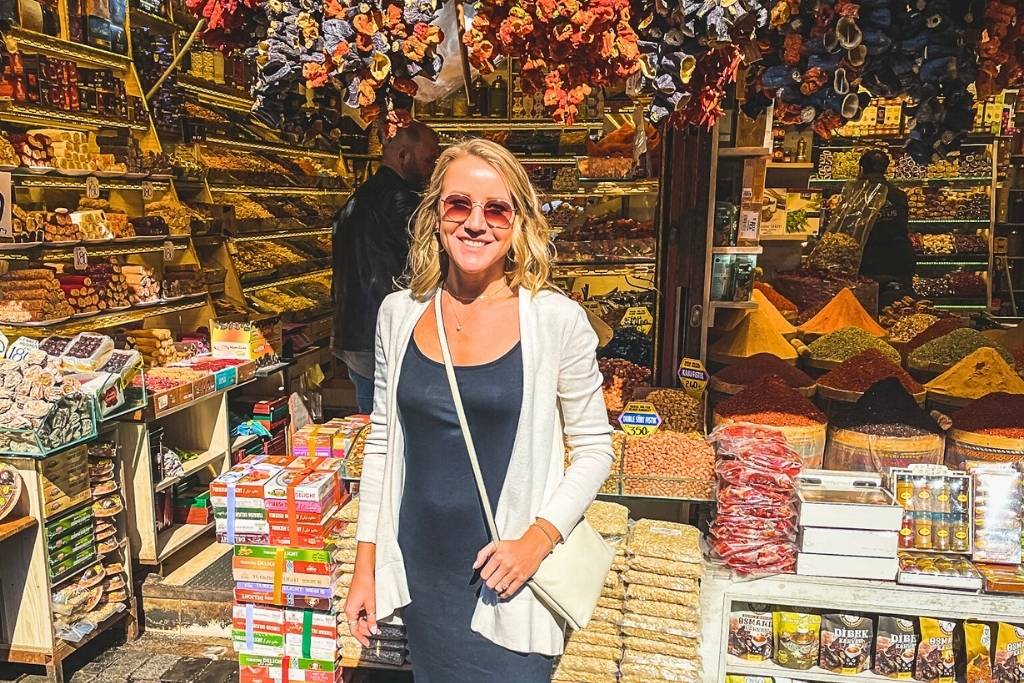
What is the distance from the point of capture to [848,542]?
2.12 m

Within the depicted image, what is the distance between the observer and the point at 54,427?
103 inches

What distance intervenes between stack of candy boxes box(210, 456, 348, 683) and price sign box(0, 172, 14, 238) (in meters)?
1.56

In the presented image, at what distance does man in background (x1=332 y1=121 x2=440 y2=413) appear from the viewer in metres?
2.66

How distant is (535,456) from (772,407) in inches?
51.0

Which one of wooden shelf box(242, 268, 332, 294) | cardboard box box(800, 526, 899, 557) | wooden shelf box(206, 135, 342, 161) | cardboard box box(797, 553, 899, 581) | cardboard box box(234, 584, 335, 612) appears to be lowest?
cardboard box box(234, 584, 335, 612)

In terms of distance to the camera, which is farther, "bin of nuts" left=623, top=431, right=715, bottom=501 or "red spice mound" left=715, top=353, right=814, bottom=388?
"red spice mound" left=715, top=353, right=814, bottom=388

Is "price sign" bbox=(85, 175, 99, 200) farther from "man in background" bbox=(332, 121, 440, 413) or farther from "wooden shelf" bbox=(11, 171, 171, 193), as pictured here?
"man in background" bbox=(332, 121, 440, 413)

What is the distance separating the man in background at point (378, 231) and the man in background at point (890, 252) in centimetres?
374

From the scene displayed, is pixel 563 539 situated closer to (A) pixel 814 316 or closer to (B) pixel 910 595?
(B) pixel 910 595

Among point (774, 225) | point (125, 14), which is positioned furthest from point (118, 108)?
point (774, 225)

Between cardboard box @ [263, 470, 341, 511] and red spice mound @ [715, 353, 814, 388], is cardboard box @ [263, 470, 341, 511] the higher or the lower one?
the lower one

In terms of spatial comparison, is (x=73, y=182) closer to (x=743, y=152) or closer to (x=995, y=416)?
(x=743, y=152)

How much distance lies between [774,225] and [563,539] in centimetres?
321

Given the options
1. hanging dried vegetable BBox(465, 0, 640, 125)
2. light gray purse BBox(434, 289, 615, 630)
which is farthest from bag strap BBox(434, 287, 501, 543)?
hanging dried vegetable BBox(465, 0, 640, 125)
